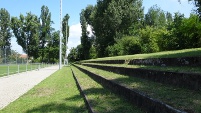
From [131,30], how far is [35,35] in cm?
3626

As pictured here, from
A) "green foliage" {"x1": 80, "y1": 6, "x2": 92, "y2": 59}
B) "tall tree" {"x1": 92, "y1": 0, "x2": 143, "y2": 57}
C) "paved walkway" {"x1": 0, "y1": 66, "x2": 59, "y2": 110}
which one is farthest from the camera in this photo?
"green foliage" {"x1": 80, "y1": 6, "x2": 92, "y2": 59}

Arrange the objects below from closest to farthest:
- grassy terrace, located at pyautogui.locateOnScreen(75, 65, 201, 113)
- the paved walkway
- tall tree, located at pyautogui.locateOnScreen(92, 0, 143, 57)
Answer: grassy terrace, located at pyautogui.locateOnScreen(75, 65, 201, 113), the paved walkway, tall tree, located at pyautogui.locateOnScreen(92, 0, 143, 57)

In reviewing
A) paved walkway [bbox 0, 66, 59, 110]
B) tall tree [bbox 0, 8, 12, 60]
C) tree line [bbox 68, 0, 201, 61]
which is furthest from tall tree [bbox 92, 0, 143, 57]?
tall tree [bbox 0, 8, 12, 60]

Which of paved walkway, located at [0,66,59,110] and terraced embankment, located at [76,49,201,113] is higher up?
terraced embankment, located at [76,49,201,113]


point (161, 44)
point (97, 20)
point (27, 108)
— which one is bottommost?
point (27, 108)

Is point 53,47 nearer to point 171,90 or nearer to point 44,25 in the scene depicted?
point 44,25

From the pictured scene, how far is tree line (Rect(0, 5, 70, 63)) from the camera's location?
76.4 m

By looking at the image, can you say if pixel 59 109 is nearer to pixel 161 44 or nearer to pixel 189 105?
pixel 189 105

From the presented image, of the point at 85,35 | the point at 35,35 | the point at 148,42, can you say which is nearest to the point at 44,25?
the point at 35,35

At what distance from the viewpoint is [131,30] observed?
1917 inches

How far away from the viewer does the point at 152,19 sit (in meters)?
76.4

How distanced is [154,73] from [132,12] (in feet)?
131

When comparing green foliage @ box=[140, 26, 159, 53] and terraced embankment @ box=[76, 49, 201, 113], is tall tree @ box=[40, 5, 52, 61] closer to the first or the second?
green foliage @ box=[140, 26, 159, 53]

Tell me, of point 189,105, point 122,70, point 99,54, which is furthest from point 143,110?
point 99,54
